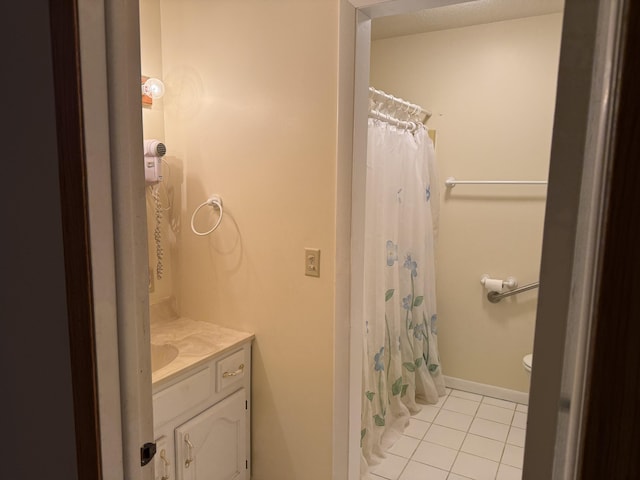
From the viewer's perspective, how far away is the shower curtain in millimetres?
2342

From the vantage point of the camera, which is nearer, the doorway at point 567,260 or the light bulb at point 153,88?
the doorway at point 567,260

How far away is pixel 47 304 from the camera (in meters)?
0.79

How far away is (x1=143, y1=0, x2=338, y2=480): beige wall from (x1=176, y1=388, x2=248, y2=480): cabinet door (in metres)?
0.10

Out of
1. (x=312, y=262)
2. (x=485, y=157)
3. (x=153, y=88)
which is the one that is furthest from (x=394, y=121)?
(x=153, y=88)

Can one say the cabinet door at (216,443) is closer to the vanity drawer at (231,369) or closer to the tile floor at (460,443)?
the vanity drawer at (231,369)

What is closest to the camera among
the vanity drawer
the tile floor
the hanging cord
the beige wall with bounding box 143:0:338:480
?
the beige wall with bounding box 143:0:338:480

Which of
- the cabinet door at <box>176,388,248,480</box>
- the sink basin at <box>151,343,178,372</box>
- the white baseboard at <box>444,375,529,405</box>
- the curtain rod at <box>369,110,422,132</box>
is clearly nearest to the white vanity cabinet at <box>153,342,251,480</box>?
the cabinet door at <box>176,388,248,480</box>

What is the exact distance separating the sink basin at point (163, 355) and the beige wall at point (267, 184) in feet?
0.96

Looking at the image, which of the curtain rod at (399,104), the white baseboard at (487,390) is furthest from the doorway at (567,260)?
the white baseboard at (487,390)

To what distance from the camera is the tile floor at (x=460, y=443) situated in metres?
2.27

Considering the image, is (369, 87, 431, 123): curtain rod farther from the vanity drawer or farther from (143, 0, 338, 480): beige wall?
the vanity drawer

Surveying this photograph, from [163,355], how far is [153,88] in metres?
1.15

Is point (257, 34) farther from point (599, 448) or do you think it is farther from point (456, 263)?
point (456, 263)

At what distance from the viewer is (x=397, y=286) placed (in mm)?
2605
